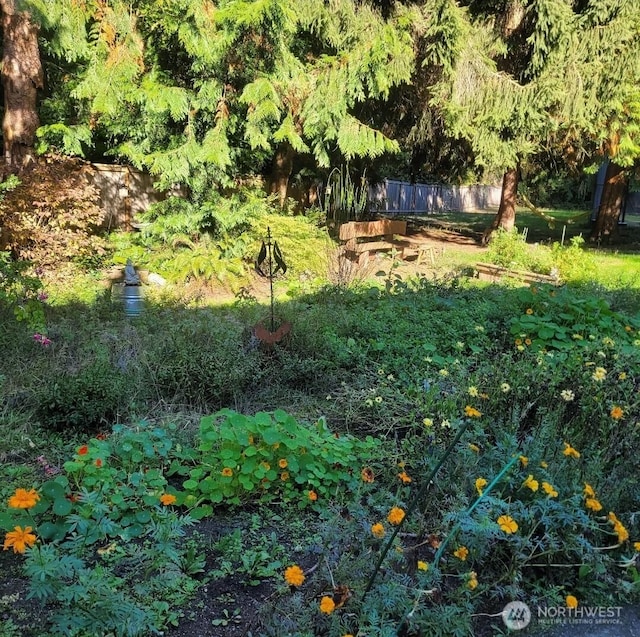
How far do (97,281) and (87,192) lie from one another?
1.23m

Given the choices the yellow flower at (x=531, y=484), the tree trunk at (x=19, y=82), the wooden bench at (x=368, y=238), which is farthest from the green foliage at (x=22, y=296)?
the wooden bench at (x=368, y=238)

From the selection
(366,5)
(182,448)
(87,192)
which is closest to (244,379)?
(182,448)

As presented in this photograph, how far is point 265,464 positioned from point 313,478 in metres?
0.22

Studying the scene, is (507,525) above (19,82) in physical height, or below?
below

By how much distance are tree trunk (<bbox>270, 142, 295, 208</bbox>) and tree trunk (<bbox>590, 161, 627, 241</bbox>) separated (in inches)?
284

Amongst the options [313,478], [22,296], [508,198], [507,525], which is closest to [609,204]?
[508,198]

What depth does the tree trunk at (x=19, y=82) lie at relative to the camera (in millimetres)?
7090

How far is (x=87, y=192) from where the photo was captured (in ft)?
24.0

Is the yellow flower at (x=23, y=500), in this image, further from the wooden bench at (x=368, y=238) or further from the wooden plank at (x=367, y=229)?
the wooden plank at (x=367, y=229)

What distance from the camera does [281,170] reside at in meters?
9.27

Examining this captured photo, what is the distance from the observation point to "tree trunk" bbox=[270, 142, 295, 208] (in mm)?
9141

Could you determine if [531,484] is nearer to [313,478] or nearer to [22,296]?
[313,478]

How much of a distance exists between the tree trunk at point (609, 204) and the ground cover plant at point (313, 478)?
9.24 m

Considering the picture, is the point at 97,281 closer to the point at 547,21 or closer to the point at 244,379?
the point at 244,379
